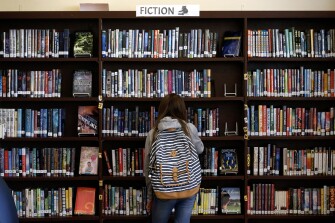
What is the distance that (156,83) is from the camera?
409 cm

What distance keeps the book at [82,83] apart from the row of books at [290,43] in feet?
5.18

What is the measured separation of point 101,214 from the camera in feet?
13.3

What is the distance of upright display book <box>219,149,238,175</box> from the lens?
4.11 m

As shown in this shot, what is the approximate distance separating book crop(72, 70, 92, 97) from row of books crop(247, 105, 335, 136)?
1.56 meters

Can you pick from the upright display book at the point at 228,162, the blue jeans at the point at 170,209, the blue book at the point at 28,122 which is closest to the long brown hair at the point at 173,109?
the blue jeans at the point at 170,209

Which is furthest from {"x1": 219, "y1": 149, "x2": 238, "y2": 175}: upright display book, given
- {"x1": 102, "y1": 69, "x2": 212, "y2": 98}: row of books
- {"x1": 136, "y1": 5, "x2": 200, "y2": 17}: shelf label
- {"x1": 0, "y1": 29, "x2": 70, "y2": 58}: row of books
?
{"x1": 0, "y1": 29, "x2": 70, "y2": 58}: row of books

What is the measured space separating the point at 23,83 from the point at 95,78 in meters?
0.69

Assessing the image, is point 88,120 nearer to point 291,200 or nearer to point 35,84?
point 35,84

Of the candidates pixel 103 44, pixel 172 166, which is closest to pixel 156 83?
pixel 103 44

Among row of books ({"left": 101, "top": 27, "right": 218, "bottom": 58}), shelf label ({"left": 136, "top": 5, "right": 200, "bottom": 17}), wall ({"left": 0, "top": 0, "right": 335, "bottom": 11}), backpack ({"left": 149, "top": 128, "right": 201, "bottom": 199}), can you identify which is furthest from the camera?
wall ({"left": 0, "top": 0, "right": 335, "bottom": 11})

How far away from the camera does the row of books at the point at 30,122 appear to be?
4.06 m

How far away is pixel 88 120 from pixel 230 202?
1.59 meters

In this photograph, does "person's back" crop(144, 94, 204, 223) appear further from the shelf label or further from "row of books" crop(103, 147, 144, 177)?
the shelf label

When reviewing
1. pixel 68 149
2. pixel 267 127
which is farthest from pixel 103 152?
pixel 267 127
